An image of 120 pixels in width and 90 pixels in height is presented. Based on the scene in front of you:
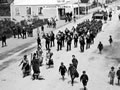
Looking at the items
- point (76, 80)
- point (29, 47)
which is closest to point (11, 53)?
point (29, 47)

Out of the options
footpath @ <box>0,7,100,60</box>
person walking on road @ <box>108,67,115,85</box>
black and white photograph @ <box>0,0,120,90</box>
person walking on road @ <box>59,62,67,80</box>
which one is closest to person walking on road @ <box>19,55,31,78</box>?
black and white photograph @ <box>0,0,120,90</box>

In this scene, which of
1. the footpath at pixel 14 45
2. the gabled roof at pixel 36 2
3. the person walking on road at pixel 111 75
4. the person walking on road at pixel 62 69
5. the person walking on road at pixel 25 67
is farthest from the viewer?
the gabled roof at pixel 36 2

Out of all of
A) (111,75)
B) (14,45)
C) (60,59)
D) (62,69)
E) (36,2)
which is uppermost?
(36,2)

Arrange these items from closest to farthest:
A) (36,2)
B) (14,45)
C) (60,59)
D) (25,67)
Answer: (25,67) < (60,59) < (14,45) < (36,2)

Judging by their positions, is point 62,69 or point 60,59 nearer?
point 62,69

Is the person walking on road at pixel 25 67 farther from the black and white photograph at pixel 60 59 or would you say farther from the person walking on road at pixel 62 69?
the person walking on road at pixel 62 69

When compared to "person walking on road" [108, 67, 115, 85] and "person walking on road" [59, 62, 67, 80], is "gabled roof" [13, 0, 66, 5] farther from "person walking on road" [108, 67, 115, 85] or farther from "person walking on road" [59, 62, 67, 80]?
"person walking on road" [108, 67, 115, 85]

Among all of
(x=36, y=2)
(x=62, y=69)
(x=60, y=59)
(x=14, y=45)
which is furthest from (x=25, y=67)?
(x=36, y=2)

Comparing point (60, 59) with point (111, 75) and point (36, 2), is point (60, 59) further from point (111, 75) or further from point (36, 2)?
point (36, 2)

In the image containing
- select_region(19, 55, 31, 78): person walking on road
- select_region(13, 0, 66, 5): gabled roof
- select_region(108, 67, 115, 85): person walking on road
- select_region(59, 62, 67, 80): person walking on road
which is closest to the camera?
select_region(108, 67, 115, 85): person walking on road

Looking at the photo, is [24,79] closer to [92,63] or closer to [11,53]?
[92,63]

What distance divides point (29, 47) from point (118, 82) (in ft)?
46.2

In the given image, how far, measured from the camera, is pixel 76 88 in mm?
20219

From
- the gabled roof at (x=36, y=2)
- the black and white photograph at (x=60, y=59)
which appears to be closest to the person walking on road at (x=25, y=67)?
the black and white photograph at (x=60, y=59)
